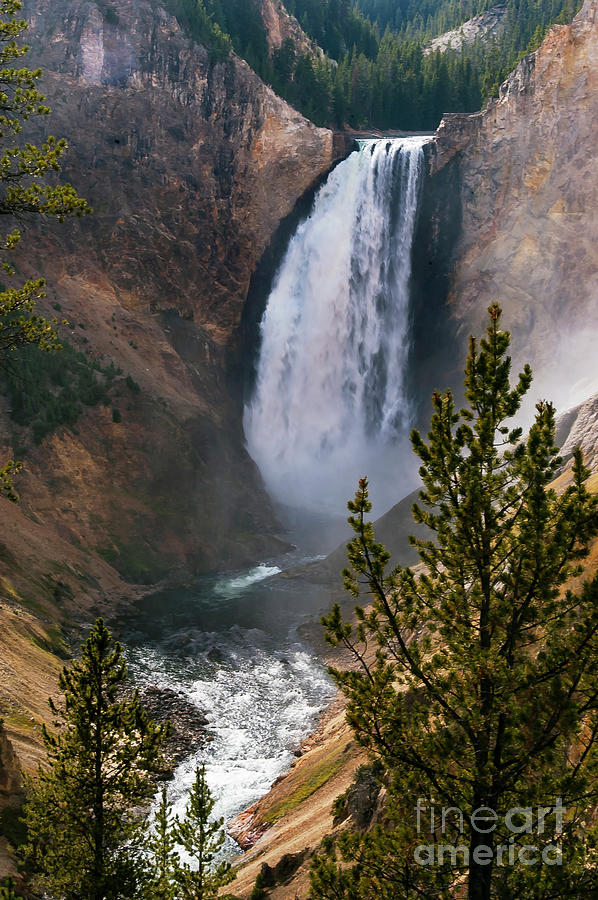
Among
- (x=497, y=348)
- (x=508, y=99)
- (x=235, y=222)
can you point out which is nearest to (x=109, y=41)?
(x=235, y=222)

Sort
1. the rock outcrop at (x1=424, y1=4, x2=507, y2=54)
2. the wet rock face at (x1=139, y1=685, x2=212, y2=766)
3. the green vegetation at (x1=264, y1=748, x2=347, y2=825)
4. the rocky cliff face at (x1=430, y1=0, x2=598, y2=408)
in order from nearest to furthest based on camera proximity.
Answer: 1. the green vegetation at (x1=264, y1=748, x2=347, y2=825)
2. the wet rock face at (x1=139, y1=685, x2=212, y2=766)
3. the rocky cliff face at (x1=430, y1=0, x2=598, y2=408)
4. the rock outcrop at (x1=424, y1=4, x2=507, y2=54)

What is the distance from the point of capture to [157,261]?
2509 inches

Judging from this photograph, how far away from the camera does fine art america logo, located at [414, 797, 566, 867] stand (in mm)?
7656

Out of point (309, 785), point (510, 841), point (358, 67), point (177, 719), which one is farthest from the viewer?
point (358, 67)

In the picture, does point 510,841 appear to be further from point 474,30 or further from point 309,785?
point 474,30

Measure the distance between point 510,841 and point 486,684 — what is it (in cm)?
179

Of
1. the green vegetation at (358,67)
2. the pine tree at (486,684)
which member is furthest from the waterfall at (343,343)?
the pine tree at (486,684)

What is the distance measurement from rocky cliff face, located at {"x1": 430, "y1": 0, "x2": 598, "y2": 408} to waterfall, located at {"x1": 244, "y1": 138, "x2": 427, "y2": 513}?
566cm

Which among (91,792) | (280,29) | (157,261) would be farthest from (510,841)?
(280,29)

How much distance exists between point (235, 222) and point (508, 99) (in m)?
28.7

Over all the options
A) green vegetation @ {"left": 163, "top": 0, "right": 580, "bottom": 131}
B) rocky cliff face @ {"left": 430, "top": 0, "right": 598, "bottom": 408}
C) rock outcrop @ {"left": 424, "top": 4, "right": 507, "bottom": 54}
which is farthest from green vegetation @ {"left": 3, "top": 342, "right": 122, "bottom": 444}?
rock outcrop @ {"left": 424, "top": 4, "right": 507, "bottom": 54}

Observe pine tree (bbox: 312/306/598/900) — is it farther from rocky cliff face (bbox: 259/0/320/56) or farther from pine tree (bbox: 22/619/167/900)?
rocky cliff face (bbox: 259/0/320/56)

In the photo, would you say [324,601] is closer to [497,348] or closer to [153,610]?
[153,610]

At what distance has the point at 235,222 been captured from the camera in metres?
69.2
